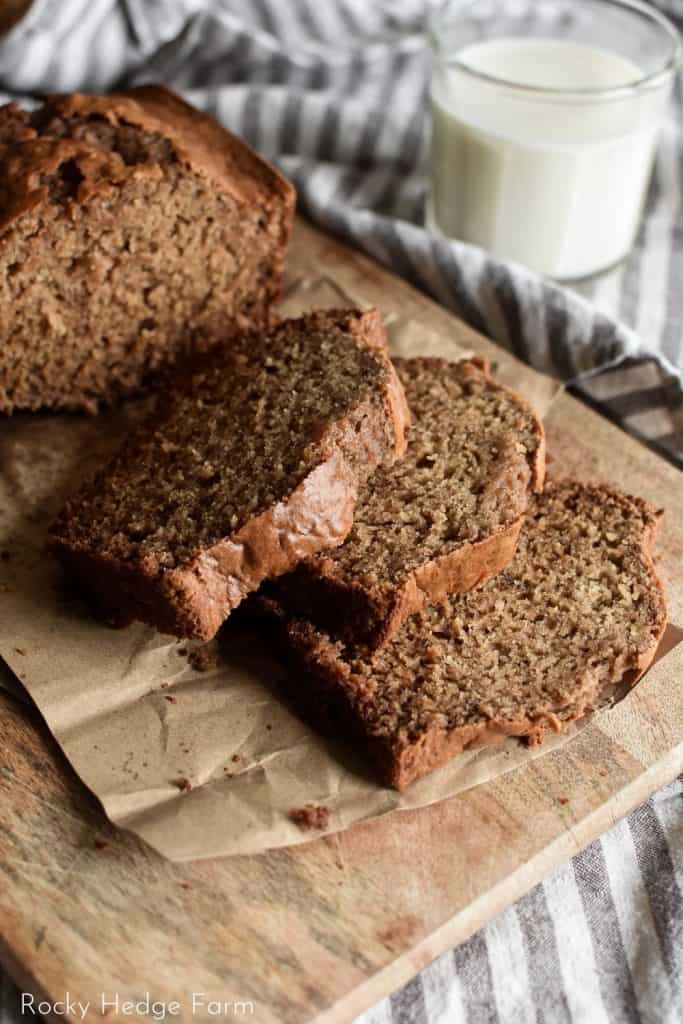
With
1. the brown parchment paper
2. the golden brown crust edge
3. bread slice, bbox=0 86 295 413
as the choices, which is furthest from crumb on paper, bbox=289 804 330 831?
the golden brown crust edge

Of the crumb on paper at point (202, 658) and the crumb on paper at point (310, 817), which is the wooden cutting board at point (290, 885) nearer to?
the crumb on paper at point (310, 817)

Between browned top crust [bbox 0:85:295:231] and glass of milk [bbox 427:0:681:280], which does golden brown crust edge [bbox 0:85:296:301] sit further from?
glass of milk [bbox 427:0:681:280]

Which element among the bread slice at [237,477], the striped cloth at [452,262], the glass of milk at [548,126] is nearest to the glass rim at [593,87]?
the glass of milk at [548,126]

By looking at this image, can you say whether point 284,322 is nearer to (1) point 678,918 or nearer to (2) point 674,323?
(2) point 674,323

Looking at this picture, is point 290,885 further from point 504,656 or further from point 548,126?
point 548,126

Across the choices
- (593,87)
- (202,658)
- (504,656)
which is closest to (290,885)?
(202,658)
